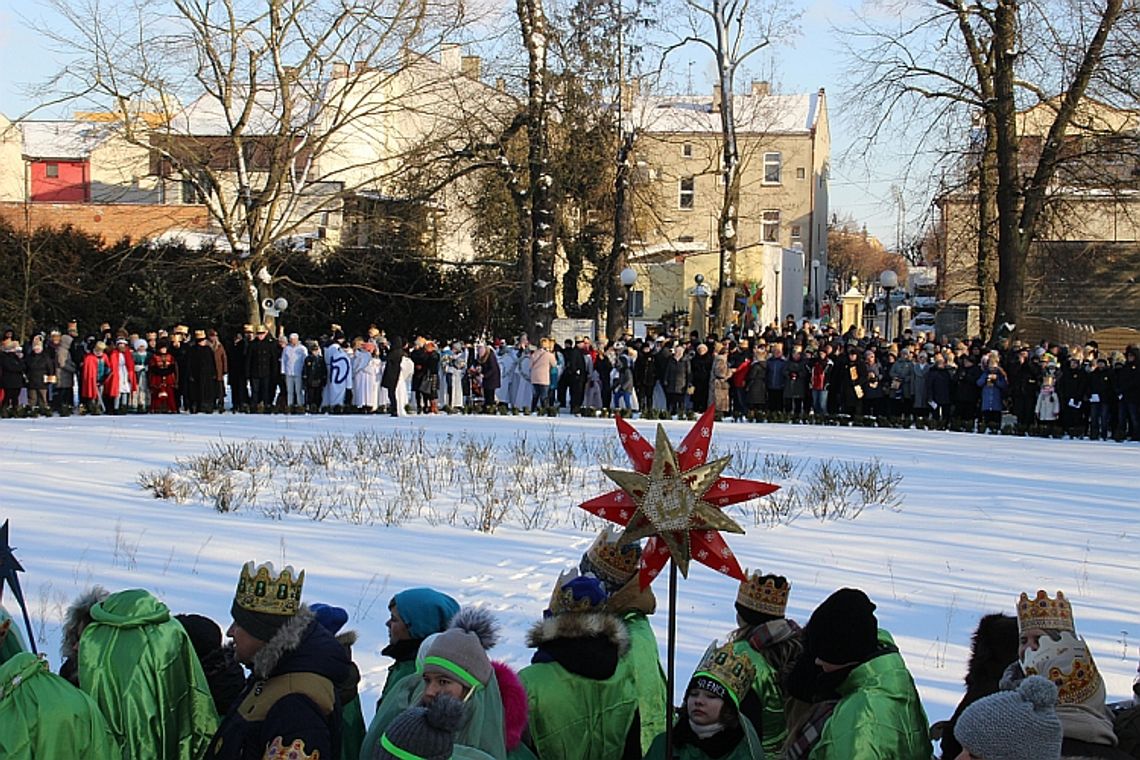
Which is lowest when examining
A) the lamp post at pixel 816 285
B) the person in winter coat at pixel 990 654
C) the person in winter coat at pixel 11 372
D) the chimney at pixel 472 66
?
the person in winter coat at pixel 990 654

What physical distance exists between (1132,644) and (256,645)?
6536mm

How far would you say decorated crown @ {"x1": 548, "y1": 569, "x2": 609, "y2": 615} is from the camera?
5.28 meters

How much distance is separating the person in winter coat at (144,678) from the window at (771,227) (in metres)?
65.2

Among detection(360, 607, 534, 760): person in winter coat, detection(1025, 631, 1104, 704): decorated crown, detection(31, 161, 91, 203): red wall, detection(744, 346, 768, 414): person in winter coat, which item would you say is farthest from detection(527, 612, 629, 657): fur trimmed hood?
detection(31, 161, 91, 203): red wall

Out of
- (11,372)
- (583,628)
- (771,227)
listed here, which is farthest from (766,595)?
(771,227)

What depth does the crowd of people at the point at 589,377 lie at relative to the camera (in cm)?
2641

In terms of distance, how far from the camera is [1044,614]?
504 cm

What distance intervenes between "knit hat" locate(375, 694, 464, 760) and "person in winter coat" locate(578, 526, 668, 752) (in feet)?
6.63

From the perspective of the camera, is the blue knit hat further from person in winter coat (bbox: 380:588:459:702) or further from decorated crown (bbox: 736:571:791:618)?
decorated crown (bbox: 736:571:791:618)

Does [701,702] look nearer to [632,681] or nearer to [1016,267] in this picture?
[632,681]

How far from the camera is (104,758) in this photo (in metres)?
4.32

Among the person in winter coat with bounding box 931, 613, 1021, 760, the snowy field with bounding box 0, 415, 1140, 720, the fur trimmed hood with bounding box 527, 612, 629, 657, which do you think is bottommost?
the snowy field with bounding box 0, 415, 1140, 720

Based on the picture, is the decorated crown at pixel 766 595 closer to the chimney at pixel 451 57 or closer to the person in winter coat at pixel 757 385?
the person in winter coat at pixel 757 385

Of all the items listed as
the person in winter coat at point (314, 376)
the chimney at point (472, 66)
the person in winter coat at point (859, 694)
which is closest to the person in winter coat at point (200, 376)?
the person in winter coat at point (314, 376)
